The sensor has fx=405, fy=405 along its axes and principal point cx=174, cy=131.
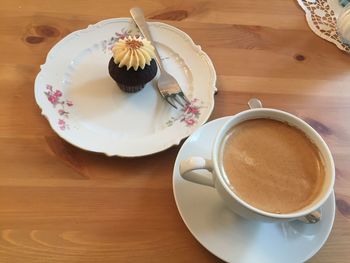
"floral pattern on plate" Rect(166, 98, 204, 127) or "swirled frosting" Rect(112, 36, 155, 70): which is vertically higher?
"swirled frosting" Rect(112, 36, 155, 70)

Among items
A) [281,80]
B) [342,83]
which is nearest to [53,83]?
[281,80]

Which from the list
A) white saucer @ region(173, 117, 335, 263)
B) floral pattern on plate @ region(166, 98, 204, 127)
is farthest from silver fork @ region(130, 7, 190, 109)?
white saucer @ region(173, 117, 335, 263)

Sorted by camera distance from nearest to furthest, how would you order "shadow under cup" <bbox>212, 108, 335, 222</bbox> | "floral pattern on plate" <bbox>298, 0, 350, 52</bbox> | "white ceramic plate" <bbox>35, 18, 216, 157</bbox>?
"shadow under cup" <bbox>212, 108, 335, 222</bbox>
"white ceramic plate" <bbox>35, 18, 216, 157</bbox>
"floral pattern on plate" <bbox>298, 0, 350, 52</bbox>

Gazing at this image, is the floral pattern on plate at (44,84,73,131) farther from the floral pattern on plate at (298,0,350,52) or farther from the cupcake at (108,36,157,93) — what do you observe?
the floral pattern on plate at (298,0,350,52)

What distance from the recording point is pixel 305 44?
0.86 meters

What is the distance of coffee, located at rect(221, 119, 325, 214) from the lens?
0.53m

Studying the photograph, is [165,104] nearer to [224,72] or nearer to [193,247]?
[224,72]

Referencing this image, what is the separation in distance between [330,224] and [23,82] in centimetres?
56

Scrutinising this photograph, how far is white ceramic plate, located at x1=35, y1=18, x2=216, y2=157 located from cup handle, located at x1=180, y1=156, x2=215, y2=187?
106 mm

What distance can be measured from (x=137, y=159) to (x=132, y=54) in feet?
0.60

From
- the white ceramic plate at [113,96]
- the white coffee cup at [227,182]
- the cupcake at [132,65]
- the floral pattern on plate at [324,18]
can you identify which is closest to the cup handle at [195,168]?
the white coffee cup at [227,182]

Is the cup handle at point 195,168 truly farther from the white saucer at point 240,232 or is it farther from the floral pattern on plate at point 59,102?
the floral pattern on plate at point 59,102

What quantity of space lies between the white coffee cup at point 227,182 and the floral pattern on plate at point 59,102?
0.24 meters

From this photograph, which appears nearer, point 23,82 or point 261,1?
point 23,82
